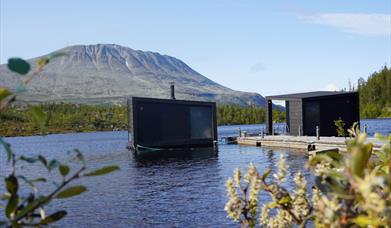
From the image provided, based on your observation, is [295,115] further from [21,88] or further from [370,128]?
[21,88]

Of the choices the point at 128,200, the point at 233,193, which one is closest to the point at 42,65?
the point at 233,193

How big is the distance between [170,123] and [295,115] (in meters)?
10.6

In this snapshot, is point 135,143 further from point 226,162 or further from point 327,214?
point 327,214

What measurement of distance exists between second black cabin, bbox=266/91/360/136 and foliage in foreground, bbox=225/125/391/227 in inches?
1564

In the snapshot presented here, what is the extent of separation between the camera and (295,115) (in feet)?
139

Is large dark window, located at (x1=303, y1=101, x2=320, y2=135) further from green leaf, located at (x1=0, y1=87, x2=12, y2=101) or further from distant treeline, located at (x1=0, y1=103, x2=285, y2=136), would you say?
distant treeline, located at (x1=0, y1=103, x2=285, y2=136)

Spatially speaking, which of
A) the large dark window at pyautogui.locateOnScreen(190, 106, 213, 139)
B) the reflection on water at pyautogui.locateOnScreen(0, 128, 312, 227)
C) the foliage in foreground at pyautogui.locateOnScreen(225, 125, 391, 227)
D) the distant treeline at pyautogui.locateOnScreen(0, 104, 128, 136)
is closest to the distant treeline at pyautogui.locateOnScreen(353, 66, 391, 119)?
the distant treeline at pyautogui.locateOnScreen(0, 104, 128, 136)

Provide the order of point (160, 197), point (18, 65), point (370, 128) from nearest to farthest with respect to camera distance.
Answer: point (18, 65) → point (160, 197) → point (370, 128)

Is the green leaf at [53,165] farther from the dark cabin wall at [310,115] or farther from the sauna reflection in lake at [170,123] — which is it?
the sauna reflection in lake at [170,123]

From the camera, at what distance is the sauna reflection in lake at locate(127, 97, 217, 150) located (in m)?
43.8

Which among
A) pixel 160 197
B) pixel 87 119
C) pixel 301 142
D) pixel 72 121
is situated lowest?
pixel 160 197

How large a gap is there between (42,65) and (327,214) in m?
0.80

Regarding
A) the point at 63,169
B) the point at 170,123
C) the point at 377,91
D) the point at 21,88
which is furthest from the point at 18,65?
the point at 377,91

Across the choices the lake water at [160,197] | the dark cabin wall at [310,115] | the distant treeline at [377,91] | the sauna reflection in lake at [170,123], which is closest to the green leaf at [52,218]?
the lake water at [160,197]
